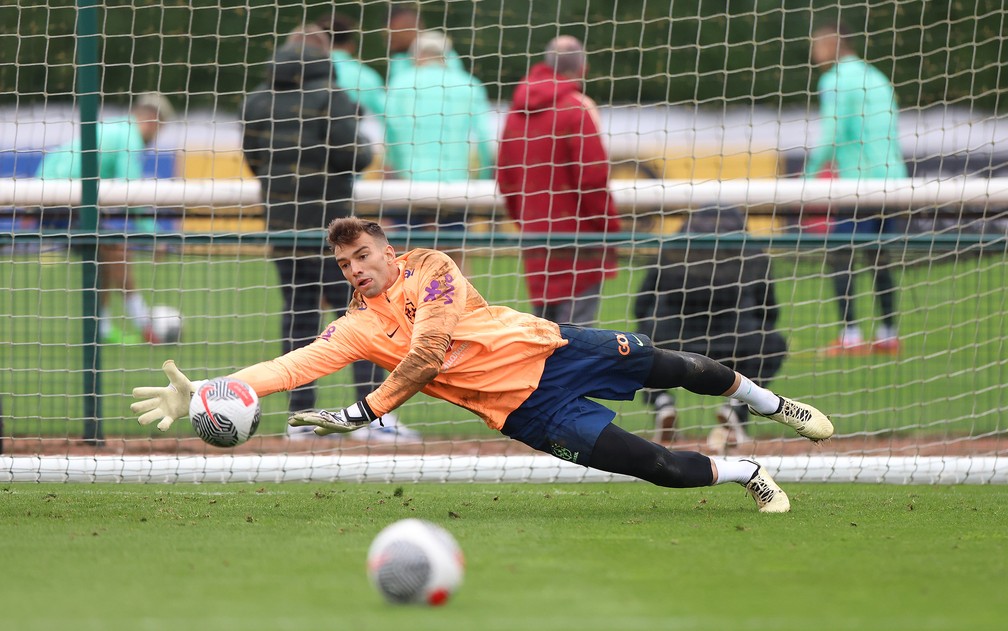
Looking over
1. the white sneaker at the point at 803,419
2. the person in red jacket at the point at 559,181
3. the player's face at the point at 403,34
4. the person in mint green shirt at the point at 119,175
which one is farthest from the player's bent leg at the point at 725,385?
the player's face at the point at 403,34

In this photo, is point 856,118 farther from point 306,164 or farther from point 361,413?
point 361,413

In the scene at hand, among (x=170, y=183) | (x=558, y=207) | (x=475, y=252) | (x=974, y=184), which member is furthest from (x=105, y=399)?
(x=974, y=184)

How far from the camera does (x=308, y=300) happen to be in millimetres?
7824

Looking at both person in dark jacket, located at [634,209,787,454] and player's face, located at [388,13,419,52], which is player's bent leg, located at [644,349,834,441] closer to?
person in dark jacket, located at [634,209,787,454]

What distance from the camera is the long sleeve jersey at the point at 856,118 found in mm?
8086

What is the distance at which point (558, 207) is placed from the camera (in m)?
8.12

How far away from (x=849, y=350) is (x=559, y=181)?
2.18 metres

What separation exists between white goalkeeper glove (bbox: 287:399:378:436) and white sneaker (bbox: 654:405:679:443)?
109 inches

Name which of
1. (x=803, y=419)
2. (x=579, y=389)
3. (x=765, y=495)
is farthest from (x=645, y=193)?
(x=765, y=495)

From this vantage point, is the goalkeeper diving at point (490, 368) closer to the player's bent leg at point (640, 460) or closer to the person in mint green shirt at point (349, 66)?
the player's bent leg at point (640, 460)

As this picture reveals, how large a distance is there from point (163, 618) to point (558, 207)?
16.4ft

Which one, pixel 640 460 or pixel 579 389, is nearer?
pixel 640 460

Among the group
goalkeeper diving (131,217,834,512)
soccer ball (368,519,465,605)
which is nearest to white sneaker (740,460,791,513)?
goalkeeper diving (131,217,834,512)

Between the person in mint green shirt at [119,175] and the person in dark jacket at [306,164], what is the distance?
2.47 ft
